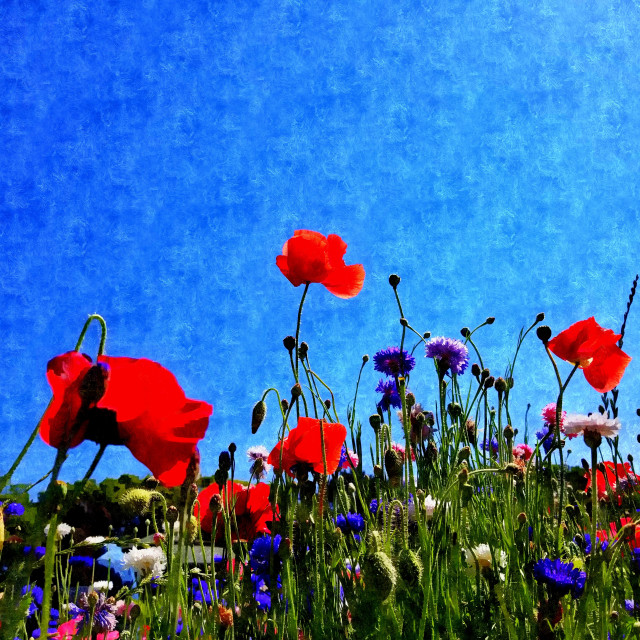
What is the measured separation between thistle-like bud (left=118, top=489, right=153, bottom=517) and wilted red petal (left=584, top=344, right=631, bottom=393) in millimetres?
1444

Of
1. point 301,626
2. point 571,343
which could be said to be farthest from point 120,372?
point 571,343

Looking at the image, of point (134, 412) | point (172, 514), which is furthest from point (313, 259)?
point (134, 412)

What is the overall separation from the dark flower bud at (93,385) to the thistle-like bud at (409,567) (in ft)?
3.27

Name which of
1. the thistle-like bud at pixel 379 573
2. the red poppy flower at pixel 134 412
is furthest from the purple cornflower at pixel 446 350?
the red poppy flower at pixel 134 412

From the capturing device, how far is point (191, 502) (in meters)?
1.36

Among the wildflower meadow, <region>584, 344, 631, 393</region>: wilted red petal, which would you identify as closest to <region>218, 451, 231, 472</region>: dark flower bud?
the wildflower meadow

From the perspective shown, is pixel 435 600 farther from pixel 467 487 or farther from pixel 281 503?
pixel 281 503

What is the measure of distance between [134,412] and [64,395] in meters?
0.09

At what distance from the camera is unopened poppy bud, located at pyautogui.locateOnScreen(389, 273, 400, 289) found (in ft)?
7.23

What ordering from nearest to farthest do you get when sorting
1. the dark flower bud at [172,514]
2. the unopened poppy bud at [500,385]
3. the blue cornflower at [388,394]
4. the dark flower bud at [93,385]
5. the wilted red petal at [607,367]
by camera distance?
the dark flower bud at [93,385] < the dark flower bud at [172,514] < the wilted red petal at [607,367] < the unopened poppy bud at [500,385] < the blue cornflower at [388,394]

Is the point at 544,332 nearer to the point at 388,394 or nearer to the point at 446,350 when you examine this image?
the point at 446,350

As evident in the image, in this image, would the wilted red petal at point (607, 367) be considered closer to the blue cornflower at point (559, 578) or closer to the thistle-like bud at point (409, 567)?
the blue cornflower at point (559, 578)

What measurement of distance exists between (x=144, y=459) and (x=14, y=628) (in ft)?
0.82

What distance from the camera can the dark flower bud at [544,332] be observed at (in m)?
2.01
